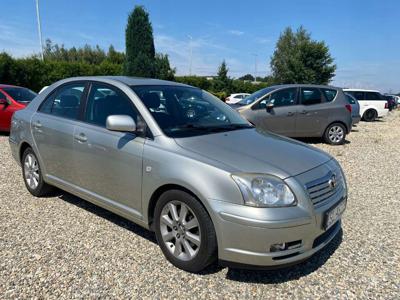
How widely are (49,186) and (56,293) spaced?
2.29 m

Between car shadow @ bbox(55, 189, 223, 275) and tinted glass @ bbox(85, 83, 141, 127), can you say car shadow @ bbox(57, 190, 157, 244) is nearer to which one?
car shadow @ bbox(55, 189, 223, 275)

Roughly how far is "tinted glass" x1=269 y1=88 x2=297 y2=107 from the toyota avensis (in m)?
5.72

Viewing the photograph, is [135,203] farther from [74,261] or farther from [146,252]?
[74,261]

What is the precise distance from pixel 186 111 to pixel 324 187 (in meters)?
1.58

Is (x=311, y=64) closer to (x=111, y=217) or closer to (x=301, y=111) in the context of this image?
(x=301, y=111)

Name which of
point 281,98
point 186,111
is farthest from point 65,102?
point 281,98

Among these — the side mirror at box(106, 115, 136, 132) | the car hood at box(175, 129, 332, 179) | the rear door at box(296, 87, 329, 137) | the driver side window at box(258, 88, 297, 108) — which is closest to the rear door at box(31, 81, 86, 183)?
the side mirror at box(106, 115, 136, 132)

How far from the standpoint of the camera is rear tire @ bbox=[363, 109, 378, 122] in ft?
62.5

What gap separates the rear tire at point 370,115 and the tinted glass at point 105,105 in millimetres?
18153

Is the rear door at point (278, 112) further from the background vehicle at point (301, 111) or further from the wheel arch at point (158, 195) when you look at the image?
the wheel arch at point (158, 195)

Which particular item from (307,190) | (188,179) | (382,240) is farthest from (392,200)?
(188,179)

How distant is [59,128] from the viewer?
4211mm

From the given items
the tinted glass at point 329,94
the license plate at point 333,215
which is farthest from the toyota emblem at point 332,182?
the tinted glass at point 329,94

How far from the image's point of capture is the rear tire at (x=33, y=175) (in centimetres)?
477
